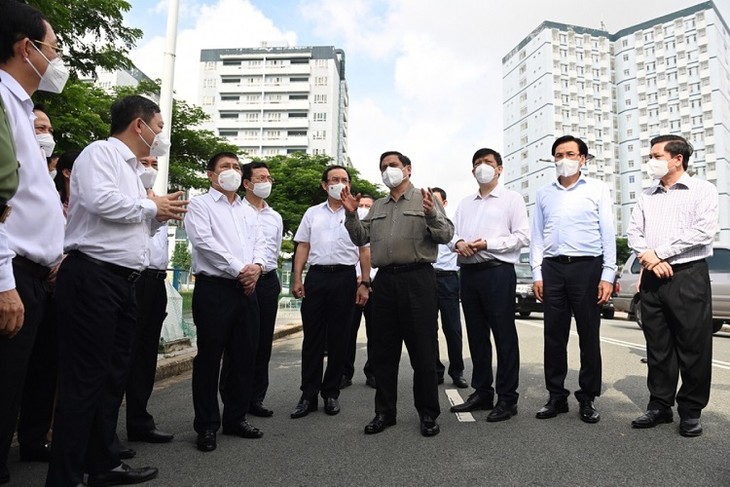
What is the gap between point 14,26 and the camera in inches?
93.7

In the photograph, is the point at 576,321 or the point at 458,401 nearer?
the point at 576,321

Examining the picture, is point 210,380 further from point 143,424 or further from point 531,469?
point 531,469

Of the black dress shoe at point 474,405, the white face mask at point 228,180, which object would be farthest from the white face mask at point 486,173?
the white face mask at point 228,180

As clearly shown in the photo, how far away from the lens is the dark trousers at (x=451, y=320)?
604 cm

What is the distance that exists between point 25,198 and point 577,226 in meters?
3.76

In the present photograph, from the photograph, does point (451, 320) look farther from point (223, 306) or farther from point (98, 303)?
point (98, 303)

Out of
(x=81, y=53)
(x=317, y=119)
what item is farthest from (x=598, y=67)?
(x=81, y=53)

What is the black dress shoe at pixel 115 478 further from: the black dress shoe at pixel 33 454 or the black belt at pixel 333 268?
the black belt at pixel 333 268

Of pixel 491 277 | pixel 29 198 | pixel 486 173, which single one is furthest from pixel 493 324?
pixel 29 198

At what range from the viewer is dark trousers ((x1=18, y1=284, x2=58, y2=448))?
3361 millimetres

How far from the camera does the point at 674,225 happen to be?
4047mm

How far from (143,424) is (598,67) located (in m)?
93.6

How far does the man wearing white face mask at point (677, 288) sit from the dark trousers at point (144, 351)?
11.4ft

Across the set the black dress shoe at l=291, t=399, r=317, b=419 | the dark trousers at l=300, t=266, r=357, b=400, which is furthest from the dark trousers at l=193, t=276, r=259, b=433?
the dark trousers at l=300, t=266, r=357, b=400
